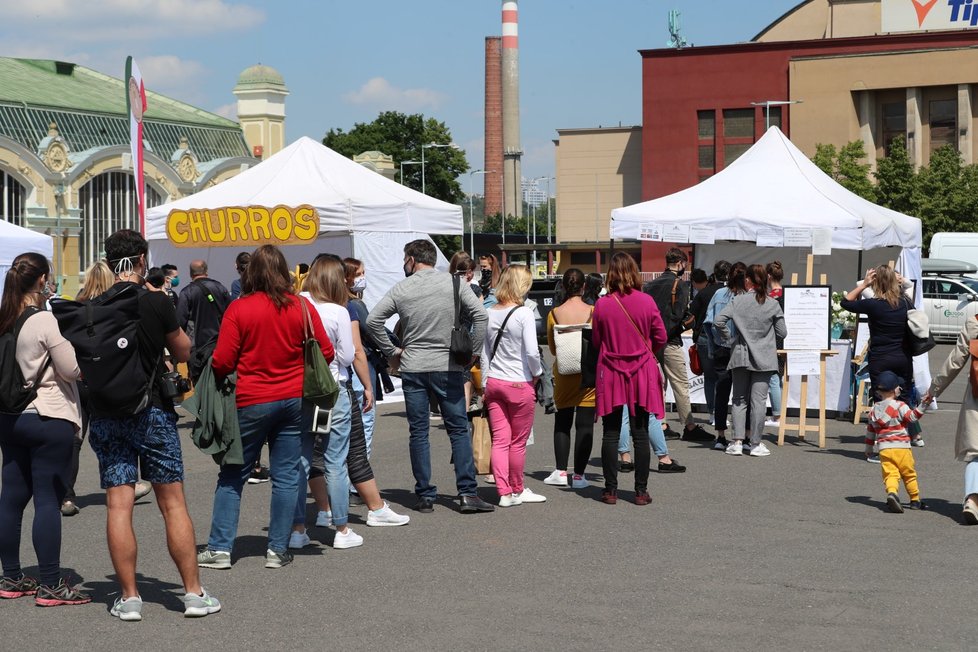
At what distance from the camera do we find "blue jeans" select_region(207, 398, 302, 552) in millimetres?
6738

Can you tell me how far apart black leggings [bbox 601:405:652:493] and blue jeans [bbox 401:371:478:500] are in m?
1.06

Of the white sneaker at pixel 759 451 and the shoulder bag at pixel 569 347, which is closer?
the shoulder bag at pixel 569 347

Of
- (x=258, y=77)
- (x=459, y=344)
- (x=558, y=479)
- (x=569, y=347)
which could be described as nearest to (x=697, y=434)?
(x=558, y=479)

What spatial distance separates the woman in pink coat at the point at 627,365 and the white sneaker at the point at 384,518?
5.43 feet

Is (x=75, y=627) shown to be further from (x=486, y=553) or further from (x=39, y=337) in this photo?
(x=486, y=553)

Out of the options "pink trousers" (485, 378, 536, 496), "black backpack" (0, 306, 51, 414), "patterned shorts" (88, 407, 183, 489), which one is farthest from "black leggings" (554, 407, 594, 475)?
"black backpack" (0, 306, 51, 414)

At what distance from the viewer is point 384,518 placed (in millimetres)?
8281

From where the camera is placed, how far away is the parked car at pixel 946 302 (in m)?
26.6

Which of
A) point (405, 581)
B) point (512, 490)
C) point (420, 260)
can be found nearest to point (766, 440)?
point (512, 490)

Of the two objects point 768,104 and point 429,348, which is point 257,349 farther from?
point 768,104

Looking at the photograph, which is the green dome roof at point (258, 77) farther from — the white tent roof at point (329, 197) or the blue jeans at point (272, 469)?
the blue jeans at point (272, 469)

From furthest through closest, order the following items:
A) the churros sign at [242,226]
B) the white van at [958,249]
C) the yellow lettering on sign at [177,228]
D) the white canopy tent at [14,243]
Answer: the white van at [958,249] < the yellow lettering on sign at [177,228] < the white canopy tent at [14,243] < the churros sign at [242,226]

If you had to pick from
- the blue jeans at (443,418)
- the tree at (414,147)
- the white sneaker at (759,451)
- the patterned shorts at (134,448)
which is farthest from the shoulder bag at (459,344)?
the tree at (414,147)

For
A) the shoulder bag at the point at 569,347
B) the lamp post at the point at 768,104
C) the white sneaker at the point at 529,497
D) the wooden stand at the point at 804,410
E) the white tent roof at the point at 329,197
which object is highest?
the lamp post at the point at 768,104
